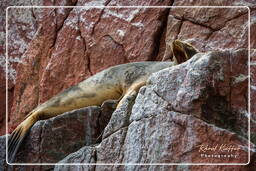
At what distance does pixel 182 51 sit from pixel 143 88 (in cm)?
55

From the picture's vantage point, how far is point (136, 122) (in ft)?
16.1

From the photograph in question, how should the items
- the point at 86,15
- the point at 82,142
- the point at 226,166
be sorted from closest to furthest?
the point at 226,166
the point at 82,142
the point at 86,15

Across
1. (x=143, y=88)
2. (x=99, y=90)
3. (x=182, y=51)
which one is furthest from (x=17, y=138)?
(x=182, y=51)

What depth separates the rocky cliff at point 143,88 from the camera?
4.77 meters

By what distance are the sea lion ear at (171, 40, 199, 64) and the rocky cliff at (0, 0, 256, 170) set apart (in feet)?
1.42

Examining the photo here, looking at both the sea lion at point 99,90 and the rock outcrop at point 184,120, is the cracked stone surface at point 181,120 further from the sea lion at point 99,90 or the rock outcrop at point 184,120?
the sea lion at point 99,90

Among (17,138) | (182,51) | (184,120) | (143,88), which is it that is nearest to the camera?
(184,120)

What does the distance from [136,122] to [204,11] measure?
171cm

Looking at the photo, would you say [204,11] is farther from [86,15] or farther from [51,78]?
[51,78]

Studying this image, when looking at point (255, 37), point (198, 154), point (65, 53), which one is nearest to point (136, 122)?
point (198, 154)

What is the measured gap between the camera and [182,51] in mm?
5465

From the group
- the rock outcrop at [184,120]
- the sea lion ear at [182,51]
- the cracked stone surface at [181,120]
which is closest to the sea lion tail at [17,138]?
the rock outcrop at [184,120]

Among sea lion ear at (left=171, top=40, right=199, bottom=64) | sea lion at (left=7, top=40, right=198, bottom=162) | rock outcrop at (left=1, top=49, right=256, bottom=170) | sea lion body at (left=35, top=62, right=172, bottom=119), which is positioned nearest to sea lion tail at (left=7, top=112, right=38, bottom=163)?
sea lion at (left=7, top=40, right=198, bottom=162)

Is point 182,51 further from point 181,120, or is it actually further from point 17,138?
point 17,138
